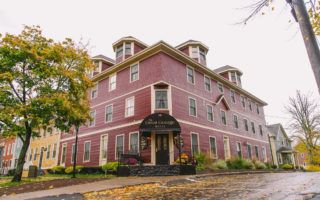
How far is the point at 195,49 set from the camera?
22031 mm

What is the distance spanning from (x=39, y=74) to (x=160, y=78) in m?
8.45

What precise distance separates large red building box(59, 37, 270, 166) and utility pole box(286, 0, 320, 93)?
1167 centimetres

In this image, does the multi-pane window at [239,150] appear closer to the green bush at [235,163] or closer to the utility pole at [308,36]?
the green bush at [235,163]

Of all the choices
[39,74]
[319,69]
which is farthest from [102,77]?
[319,69]

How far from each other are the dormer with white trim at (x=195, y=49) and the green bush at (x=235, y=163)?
10068mm

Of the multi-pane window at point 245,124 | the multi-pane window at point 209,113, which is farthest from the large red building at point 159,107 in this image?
the multi-pane window at point 245,124

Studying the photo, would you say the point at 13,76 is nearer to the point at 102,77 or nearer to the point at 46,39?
the point at 46,39

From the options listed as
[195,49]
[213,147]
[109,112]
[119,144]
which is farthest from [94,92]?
[213,147]

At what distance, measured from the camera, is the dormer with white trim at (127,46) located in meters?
20.9

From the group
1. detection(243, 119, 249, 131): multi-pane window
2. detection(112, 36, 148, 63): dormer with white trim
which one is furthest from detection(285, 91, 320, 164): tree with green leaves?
detection(112, 36, 148, 63): dormer with white trim

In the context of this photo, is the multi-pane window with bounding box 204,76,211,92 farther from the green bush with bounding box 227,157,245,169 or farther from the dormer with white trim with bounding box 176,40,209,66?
the green bush with bounding box 227,157,245,169

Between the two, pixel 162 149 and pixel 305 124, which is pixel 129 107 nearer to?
pixel 162 149

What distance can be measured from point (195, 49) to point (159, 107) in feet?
28.3

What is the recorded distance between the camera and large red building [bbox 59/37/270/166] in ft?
55.8
